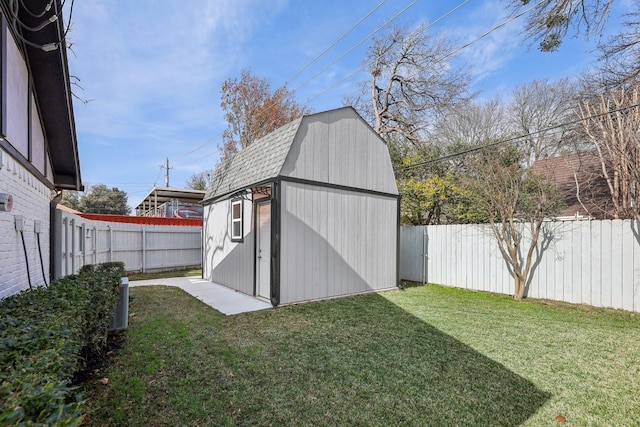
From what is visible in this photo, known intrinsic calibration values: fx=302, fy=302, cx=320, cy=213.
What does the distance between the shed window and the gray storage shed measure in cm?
2

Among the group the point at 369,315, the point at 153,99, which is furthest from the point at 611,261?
the point at 153,99

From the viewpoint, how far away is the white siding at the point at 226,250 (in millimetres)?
6770

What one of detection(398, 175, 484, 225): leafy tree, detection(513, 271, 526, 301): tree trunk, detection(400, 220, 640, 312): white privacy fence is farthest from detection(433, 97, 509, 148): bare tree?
detection(513, 271, 526, 301): tree trunk

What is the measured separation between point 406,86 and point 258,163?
967 cm

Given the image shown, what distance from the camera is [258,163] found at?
22.9 feet

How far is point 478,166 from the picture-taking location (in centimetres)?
771

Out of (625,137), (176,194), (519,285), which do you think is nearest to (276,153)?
(519,285)

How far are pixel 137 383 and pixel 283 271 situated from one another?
10.3 ft

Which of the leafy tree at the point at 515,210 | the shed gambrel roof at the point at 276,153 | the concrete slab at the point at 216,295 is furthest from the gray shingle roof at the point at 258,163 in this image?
the leafy tree at the point at 515,210

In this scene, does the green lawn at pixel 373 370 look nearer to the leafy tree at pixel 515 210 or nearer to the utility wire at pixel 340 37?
the leafy tree at pixel 515 210

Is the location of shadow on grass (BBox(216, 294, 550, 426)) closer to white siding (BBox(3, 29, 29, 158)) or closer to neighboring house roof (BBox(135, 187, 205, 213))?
white siding (BBox(3, 29, 29, 158))

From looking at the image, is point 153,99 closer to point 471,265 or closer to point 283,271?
point 283,271

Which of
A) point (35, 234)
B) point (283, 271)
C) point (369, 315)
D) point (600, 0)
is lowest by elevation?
point (369, 315)

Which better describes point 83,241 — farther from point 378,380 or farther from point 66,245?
point 378,380
